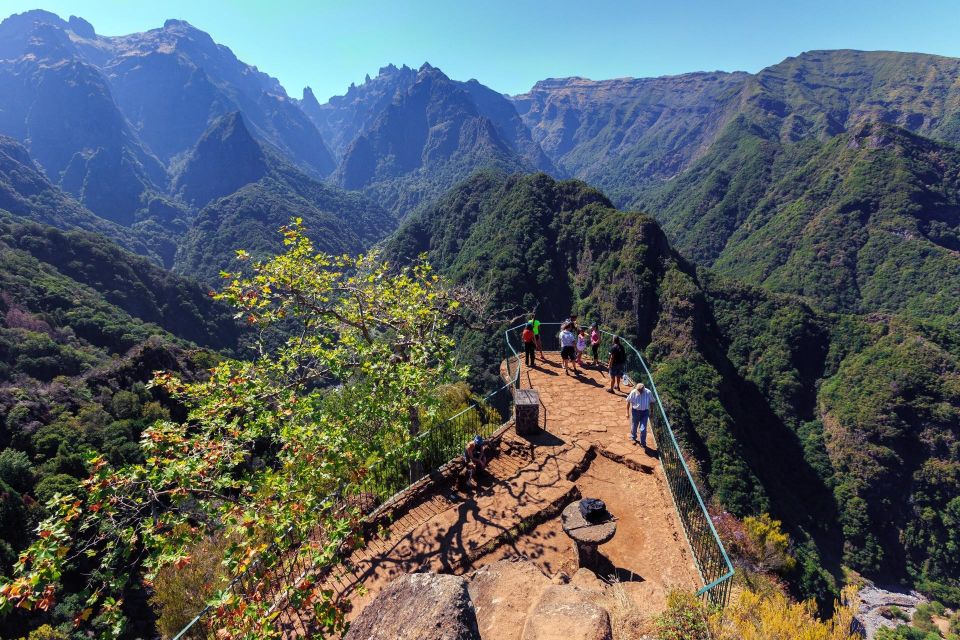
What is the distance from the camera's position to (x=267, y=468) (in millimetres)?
8891

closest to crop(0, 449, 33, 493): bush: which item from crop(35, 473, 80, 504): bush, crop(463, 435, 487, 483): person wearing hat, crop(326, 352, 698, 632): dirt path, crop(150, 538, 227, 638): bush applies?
crop(35, 473, 80, 504): bush

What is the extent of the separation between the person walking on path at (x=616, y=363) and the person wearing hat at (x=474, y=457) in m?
6.24

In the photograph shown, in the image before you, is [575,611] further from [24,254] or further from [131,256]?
[131,256]

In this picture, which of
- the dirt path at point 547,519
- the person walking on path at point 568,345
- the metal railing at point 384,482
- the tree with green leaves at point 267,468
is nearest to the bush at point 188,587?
the tree with green leaves at point 267,468

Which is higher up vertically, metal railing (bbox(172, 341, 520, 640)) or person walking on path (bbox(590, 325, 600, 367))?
person walking on path (bbox(590, 325, 600, 367))

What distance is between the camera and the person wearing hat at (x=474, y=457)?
1157 cm

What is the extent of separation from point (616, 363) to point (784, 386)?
280 feet

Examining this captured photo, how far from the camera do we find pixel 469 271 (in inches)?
4035

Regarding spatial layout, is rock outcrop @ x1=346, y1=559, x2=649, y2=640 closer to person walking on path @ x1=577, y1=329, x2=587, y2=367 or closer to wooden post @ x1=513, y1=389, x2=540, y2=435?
wooden post @ x1=513, y1=389, x2=540, y2=435

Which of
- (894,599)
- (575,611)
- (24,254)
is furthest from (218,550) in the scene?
(24,254)

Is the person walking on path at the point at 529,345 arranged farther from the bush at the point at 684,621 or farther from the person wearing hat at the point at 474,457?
the bush at the point at 684,621

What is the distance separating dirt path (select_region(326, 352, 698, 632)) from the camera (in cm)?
917

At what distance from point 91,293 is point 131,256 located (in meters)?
24.7

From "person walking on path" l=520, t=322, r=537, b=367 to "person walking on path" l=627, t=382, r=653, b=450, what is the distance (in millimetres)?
5777
